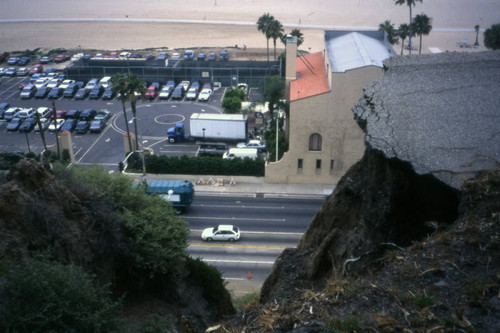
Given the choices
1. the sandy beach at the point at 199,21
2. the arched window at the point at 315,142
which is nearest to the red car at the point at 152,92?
the sandy beach at the point at 199,21

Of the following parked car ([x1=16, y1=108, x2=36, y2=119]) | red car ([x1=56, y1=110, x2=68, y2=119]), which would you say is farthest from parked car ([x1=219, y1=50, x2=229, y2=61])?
parked car ([x1=16, y1=108, x2=36, y2=119])

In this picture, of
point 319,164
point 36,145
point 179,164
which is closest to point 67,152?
point 36,145

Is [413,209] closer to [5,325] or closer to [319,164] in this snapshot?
[5,325]

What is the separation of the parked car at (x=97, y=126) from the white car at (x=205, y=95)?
1337 cm

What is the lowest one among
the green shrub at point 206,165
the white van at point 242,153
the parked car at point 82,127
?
the green shrub at point 206,165

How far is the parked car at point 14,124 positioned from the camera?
55306 mm

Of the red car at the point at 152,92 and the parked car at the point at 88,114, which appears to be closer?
the parked car at the point at 88,114

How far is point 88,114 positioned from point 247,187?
24.7 meters

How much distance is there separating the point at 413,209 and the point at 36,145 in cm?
4771

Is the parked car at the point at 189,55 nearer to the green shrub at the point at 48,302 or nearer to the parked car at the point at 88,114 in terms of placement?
the parked car at the point at 88,114

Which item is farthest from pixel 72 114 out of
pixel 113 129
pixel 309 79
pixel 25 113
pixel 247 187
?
pixel 309 79

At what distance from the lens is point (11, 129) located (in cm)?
5525

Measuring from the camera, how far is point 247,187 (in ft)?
141

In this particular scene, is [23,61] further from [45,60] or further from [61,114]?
[61,114]
